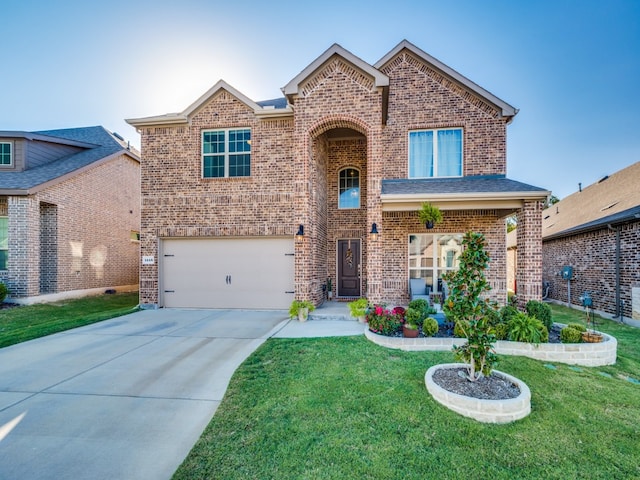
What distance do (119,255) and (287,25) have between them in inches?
492

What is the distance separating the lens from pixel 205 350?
5.48 m

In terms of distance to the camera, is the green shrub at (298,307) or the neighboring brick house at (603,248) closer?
the green shrub at (298,307)

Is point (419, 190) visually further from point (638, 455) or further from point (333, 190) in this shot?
point (638, 455)

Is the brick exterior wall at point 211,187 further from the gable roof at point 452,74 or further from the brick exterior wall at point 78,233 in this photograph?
the gable roof at point 452,74

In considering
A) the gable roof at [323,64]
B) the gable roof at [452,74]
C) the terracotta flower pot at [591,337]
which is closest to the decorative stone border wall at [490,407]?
the terracotta flower pot at [591,337]

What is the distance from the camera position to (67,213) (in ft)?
37.9

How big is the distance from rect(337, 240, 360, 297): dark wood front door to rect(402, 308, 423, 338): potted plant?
4.69m

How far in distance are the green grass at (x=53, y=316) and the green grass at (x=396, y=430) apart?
18.0 ft

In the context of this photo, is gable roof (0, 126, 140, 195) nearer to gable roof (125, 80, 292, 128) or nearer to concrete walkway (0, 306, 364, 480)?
gable roof (125, 80, 292, 128)

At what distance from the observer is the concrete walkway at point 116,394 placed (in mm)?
2666

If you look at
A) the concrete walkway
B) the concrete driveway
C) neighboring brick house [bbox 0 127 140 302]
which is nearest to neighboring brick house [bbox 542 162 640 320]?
the concrete walkway

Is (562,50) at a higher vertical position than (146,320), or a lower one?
higher

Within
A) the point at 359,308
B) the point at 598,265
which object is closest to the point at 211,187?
the point at 359,308

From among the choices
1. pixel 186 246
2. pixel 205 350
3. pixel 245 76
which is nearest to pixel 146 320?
pixel 186 246
